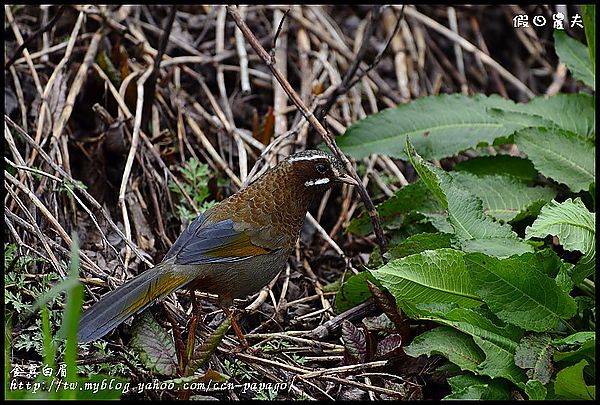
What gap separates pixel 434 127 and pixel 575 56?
3.95ft

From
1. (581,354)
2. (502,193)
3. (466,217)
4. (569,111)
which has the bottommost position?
(581,354)

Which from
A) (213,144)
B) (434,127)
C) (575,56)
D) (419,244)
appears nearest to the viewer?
(419,244)

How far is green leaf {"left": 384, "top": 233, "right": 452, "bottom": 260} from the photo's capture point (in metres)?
4.19

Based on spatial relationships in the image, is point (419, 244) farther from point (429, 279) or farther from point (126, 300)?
point (126, 300)

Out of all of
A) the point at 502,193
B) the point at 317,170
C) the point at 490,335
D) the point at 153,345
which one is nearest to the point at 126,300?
the point at 153,345

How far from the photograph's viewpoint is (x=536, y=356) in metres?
3.57

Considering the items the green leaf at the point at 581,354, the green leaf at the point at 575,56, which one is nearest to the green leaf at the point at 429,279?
the green leaf at the point at 581,354

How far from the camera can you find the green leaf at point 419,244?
419cm

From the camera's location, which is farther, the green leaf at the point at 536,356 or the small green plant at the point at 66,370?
the green leaf at the point at 536,356

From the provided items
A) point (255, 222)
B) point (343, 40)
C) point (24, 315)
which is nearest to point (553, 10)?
point (343, 40)

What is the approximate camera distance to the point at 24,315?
3.90m

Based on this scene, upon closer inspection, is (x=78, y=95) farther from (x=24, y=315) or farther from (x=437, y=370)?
(x=437, y=370)

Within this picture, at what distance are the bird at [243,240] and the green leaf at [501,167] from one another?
1.12 meters

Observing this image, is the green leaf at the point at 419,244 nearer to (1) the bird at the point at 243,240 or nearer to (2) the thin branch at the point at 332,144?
(2) the thin branch at the point at 332,144
